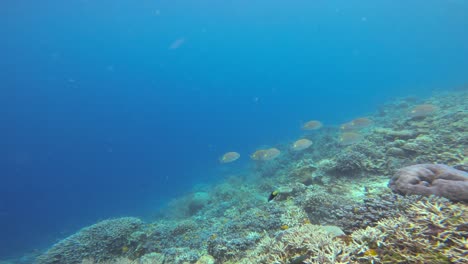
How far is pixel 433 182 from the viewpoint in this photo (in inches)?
156

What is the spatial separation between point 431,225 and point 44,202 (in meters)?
72.8

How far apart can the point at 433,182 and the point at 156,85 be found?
14902cm

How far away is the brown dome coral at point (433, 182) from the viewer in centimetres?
359

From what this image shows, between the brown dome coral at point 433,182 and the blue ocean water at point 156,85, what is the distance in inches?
925

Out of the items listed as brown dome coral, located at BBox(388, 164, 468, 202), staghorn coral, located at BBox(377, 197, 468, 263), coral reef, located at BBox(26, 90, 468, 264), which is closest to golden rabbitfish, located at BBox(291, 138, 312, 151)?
coral reef, located at BBox(26, 90, 468, 264)

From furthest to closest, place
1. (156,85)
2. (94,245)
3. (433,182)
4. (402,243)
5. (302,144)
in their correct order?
(156,85), (302,144), (94,245), (433,182), (402,243)

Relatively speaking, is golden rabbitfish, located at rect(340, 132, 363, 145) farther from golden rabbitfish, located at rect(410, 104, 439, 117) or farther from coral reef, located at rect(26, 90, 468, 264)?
golden rabbitfish, located at rect(410, 104, 439, 117)

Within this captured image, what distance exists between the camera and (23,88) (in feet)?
270

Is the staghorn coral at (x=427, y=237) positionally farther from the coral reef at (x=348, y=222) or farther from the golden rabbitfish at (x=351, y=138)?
the golden rabbitfish at (x=351, y=138)

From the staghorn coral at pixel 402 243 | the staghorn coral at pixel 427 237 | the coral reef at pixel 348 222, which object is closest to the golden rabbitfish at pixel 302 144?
the coral reef at pixel 348 222

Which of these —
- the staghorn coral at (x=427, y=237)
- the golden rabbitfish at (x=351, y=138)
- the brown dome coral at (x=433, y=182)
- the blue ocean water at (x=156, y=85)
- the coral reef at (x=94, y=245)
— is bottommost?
the staghorn coral at (x=427, y=237)

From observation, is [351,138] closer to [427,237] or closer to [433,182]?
[433,182]

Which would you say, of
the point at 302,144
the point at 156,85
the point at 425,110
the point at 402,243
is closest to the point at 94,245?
the point at 402,243

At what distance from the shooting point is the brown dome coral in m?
3.59
